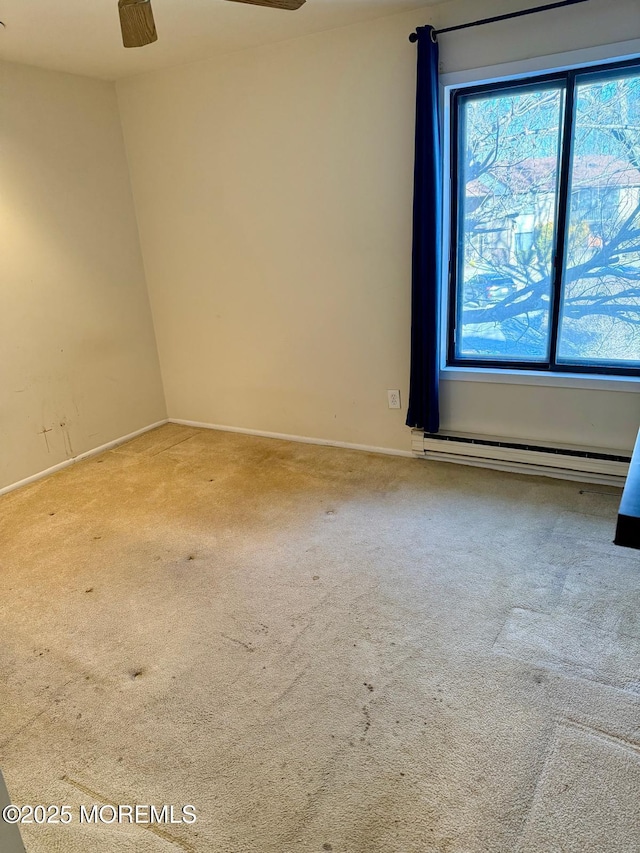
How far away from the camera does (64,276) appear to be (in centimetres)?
369

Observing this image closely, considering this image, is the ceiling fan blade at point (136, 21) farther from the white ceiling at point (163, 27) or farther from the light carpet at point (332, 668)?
the light carpet at point (332, 668)

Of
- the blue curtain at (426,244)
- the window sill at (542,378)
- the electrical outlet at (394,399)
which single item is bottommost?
the electrical outlet at (394,399)

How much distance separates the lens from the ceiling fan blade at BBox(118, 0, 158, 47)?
1.83m

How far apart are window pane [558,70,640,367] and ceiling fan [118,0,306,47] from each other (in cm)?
160

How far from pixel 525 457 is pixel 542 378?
18.1 inches

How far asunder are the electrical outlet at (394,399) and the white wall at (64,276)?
79.5 inches

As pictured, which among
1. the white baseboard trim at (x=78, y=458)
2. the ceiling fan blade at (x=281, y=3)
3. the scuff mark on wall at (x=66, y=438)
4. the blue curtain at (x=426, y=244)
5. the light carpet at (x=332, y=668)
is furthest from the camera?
the scuff mark on wall at (x=66, y=438)

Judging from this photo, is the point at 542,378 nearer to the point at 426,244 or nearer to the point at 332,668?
the point at 426,244

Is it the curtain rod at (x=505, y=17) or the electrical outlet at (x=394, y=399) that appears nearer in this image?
the curtain rod at (x=505, y=17)

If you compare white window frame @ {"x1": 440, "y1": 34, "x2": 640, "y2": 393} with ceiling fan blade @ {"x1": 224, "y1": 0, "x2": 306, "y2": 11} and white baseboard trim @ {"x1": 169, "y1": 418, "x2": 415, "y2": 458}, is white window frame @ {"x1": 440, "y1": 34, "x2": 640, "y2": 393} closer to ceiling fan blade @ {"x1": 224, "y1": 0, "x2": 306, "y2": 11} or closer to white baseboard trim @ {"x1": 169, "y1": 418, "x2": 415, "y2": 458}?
white baseboard trim @ {"x1": 169, "y1": 418, "x2": 415, "y2": 458}

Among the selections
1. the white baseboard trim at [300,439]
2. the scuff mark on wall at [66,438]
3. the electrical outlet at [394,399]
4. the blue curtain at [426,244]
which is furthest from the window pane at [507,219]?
the scuff mark on wall at [66,438]

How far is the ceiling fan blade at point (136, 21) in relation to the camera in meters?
1.83

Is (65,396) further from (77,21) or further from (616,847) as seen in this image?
(616,847)

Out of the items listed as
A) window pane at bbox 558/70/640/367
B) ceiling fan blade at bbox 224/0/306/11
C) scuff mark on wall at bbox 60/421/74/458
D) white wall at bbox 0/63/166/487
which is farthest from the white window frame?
scuff mark on wall at bbox 60/421/74/458
